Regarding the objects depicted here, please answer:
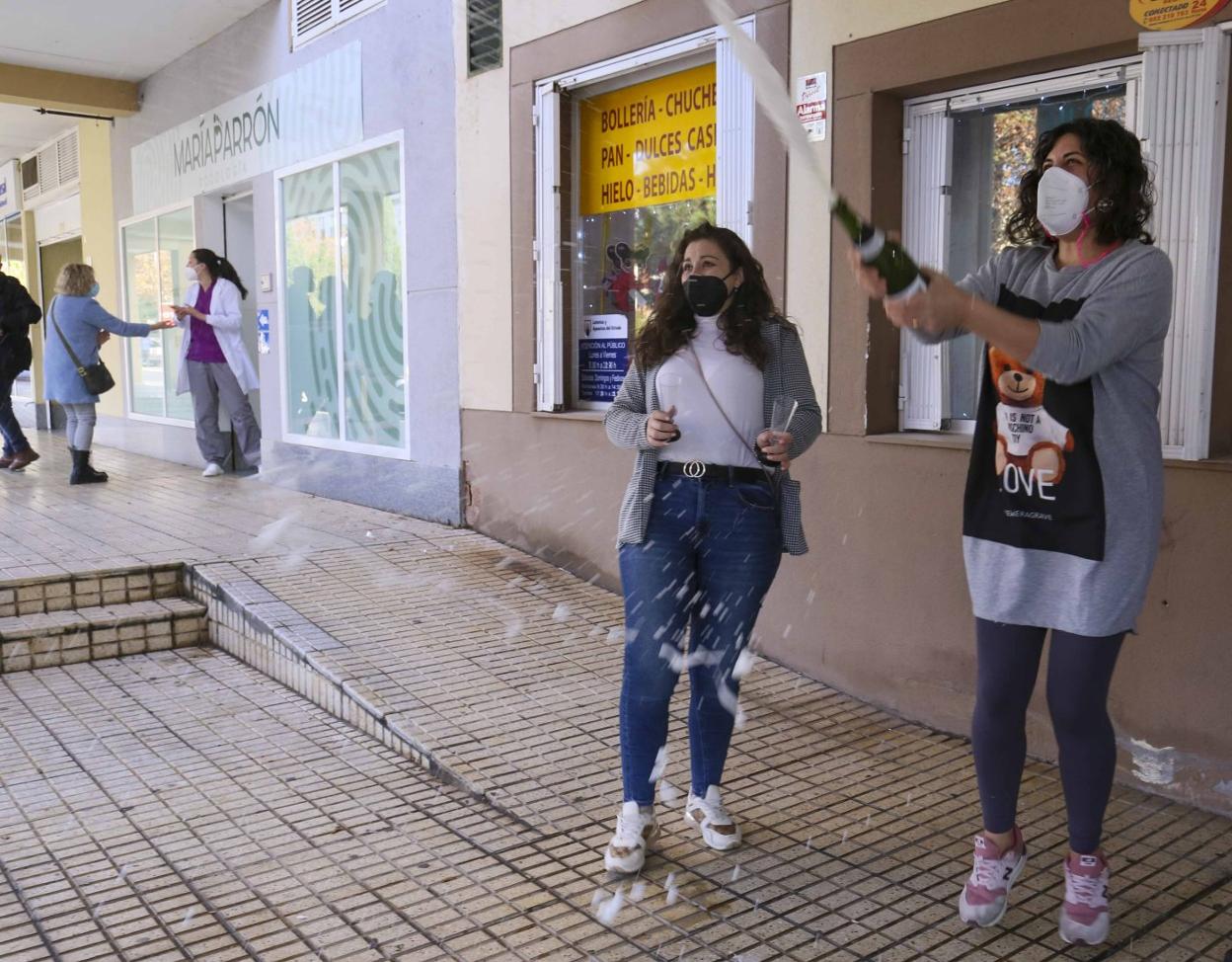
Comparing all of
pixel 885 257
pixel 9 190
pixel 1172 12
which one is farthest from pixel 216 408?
pixel 9 190

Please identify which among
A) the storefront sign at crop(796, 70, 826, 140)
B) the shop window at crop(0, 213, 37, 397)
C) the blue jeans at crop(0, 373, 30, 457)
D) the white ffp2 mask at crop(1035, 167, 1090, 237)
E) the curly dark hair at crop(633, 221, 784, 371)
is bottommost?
the blue jeans at crop(0, 373, 30, 457)

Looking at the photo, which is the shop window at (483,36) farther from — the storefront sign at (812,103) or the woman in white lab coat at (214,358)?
the woman in white lab coat at (214,358)

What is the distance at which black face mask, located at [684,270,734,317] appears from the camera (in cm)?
348

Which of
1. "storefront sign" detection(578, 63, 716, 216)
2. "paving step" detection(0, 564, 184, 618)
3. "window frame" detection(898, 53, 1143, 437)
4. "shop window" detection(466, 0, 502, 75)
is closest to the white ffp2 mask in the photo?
"window frame" detection(898, 53, 1143, 437)

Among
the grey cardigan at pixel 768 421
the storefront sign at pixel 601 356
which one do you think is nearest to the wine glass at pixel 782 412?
the grey cardigan at pixel 768 421

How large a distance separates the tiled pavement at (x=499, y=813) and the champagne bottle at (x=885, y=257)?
1737 mm

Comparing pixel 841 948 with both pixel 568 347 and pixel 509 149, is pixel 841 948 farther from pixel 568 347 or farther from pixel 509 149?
pixel 509 149

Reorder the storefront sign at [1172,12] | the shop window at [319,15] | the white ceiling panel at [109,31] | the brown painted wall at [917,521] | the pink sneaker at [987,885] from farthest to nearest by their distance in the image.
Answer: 1. the white ceiling panel at [109,31]
2. the shop window at [319,15]
3. the brown painted wall at [917,521]
4. the storefront sign at [1172,12]
5. the pink sneaker at [987,885]

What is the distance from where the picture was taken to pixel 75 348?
33.0 ft

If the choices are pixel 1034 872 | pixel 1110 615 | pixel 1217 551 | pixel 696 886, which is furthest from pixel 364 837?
pixel 1217 551

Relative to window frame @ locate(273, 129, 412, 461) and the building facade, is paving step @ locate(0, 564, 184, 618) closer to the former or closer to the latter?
the building facade

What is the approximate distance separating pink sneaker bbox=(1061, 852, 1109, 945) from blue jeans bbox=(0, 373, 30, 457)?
10.2 metres

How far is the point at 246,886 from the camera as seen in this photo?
3480mm

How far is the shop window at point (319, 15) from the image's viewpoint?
8.58 metres
